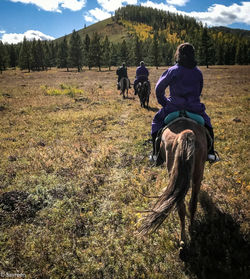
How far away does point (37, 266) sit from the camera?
3486mm

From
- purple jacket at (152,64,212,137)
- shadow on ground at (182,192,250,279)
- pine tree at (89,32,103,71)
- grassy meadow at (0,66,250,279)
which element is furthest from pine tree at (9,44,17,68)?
shadow on ground at (182,192,250,279)

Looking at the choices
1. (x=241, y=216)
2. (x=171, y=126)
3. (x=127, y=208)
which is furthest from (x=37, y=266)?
(x=241, y=216)

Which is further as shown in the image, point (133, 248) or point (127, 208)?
point (127, 208)

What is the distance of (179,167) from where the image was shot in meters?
2.80

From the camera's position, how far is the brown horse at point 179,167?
2.60 m

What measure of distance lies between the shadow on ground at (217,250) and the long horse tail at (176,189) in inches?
60.6

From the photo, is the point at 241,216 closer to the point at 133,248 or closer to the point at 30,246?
the point at 133,248

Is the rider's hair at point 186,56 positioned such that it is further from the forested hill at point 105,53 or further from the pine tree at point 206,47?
the pine tree at point 206,47

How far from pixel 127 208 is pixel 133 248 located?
1138 millimetres

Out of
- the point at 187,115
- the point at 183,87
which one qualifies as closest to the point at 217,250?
the point at 187,115

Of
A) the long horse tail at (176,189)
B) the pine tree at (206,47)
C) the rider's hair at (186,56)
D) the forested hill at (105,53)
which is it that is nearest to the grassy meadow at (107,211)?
the long horse tail at (176,189)

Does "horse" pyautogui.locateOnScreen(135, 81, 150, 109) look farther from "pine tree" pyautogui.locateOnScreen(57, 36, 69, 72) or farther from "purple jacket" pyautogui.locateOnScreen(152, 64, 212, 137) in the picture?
"pine tree" pyautogui.locateOnScreen(57, 36, 69, 72)

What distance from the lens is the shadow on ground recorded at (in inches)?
125

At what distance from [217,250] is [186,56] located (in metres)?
3.91
